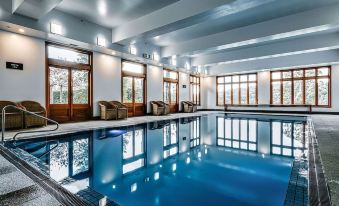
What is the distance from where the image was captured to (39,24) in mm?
6367

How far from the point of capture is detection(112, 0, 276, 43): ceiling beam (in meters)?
5.29

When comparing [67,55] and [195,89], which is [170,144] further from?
[195,89]

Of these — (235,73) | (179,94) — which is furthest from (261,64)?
(179,94)

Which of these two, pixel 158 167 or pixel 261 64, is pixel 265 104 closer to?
pixel 261 64

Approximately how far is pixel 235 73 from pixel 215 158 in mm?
12553

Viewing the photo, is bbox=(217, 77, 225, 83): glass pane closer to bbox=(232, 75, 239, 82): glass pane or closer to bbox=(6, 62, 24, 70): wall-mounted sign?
bbox=(232, 75, 239, 82): glass pane

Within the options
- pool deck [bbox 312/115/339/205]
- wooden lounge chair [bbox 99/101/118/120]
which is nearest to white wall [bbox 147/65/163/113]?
wooden lounge chair [bbox 99/101/118/120]

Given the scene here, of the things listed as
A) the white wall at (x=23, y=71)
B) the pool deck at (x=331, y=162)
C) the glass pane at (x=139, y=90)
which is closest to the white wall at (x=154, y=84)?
the glass pane at (x=139, y=90)

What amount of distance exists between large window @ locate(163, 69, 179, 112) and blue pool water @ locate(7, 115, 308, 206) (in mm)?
7800

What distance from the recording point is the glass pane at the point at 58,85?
7.57 meters

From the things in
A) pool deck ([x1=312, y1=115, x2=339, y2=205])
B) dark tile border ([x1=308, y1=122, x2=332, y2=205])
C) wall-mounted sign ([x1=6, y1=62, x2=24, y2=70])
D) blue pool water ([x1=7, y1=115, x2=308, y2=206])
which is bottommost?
blue pool water ([x1=7, y1=115, x2=308, y2=206])

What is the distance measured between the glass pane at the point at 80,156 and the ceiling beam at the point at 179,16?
4.31 metres

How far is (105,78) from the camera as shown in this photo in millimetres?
9258

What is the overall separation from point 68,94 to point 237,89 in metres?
12.0
